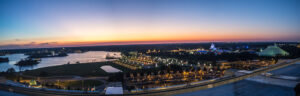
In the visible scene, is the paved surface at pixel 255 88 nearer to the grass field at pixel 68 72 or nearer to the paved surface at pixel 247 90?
the paved surface at pixel 247 90

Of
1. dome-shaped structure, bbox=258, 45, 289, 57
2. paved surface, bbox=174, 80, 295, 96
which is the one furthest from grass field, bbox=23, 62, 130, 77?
dome-shaped structure, bbox=258, 45, 289, 57

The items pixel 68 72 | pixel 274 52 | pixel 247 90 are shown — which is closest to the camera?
pixel 247 90

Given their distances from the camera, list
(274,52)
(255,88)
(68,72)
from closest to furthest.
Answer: (255,88) < (68,72) < (274,52)

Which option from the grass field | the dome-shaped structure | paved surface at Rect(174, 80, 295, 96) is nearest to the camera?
paved surface at Rect(174, 80, 295, 96)

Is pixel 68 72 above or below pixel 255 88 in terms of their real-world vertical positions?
below

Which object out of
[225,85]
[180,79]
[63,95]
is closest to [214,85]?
[225,85]

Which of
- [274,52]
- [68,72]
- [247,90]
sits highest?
[247,90]

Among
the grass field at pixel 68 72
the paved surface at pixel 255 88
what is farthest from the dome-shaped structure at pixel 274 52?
the paved surface at pixel 255 88

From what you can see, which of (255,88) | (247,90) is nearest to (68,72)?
(247,90)

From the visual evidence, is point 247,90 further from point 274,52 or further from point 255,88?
point 274,52

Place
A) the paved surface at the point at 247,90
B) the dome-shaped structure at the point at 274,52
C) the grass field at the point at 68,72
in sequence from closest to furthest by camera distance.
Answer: the paved surface at the point at 247,90
the grass field at the point at 68,72
the dome-shaped structure at the point at 274,52

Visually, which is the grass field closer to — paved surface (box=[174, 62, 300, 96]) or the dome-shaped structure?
paved surface (box=[174, 62, 300, 96])

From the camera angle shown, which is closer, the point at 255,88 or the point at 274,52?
the point at 255,88
